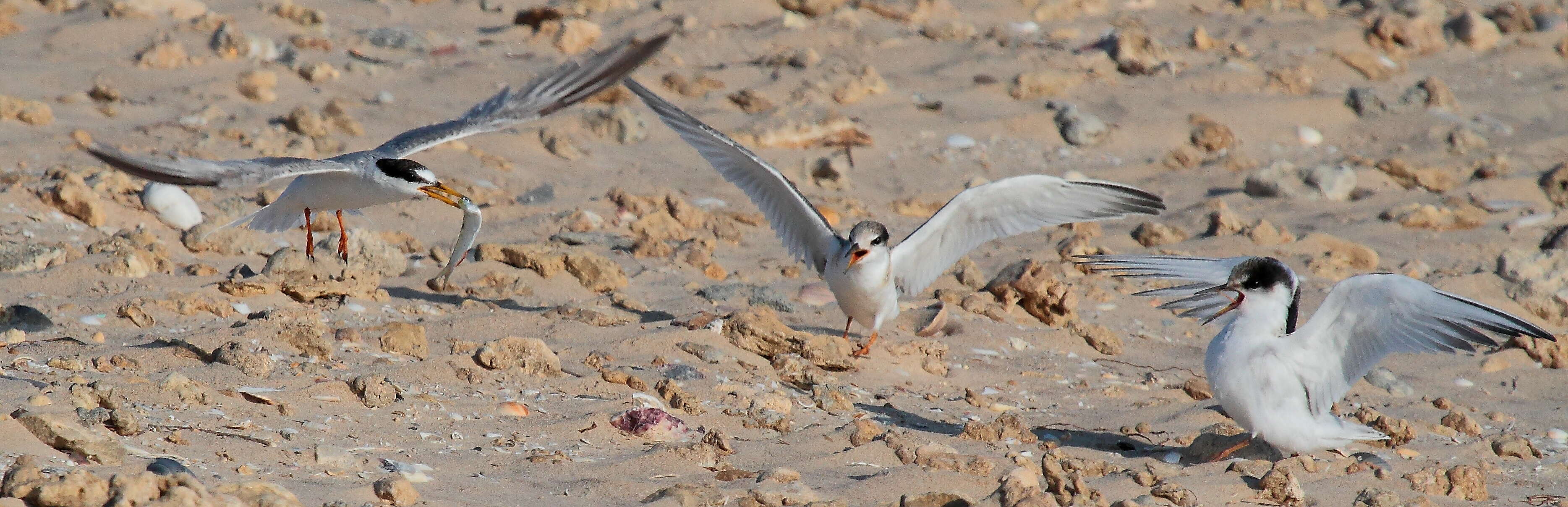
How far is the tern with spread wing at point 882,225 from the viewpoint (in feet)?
17.3

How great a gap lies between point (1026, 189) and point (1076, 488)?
2130 mm

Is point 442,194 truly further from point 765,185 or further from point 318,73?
point 318,73

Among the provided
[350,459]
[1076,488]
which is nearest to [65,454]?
[350,459]

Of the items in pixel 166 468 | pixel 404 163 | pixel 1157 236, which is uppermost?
pixel 166 468

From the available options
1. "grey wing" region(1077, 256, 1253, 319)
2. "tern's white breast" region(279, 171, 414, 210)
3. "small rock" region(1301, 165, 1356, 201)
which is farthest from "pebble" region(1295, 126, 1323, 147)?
"tern's white breast" region(279, 171, 414, 210)

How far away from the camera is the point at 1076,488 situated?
3568 mm

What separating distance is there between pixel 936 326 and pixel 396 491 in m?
2.79

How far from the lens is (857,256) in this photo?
5.27 meters

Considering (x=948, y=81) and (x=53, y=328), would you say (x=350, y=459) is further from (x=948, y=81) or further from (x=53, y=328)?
(x=948, y=81)

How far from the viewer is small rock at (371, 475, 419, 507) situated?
3105 mm

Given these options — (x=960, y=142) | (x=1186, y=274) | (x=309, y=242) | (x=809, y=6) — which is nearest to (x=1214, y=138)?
(x=960, y=142)

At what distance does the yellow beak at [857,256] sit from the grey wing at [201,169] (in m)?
1.96

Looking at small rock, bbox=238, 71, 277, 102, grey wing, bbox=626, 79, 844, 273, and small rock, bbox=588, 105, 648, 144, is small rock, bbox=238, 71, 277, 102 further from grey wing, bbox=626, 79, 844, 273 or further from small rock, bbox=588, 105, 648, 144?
grey wing, bbox=626, 79, 844, 273

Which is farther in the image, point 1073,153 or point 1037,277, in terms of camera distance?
point 1073,153
